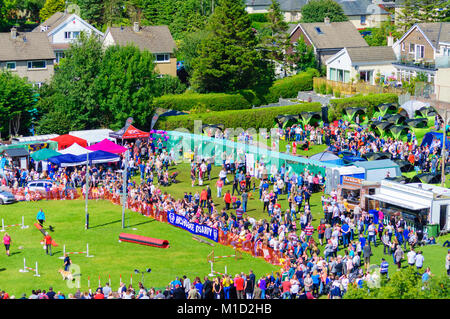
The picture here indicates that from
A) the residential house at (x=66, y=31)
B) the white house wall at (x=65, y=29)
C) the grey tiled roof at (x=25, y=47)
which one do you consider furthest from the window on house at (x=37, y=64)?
the white house wall at (x=65, y=29)

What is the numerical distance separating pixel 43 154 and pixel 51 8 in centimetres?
6800

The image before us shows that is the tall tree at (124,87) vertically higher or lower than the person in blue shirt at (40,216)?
higher

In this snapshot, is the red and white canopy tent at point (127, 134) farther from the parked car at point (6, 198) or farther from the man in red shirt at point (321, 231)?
the man in red shirt at point (321, 231)

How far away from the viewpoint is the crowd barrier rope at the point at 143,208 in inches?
1315

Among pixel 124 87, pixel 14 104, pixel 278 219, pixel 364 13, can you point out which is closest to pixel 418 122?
pixel 124 87

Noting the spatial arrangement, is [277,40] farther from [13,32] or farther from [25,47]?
[13,32]

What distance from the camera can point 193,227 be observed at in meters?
37.8

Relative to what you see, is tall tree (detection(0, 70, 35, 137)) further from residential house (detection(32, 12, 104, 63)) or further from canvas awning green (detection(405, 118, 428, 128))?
canvas awning green (detection(405, 118, 428, 128))

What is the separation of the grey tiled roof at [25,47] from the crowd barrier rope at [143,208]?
29.3 m

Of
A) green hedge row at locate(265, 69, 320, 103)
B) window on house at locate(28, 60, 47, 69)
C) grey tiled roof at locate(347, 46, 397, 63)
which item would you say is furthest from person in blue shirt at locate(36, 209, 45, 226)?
grey tiled roof at locate(347, 46, 397, 63)

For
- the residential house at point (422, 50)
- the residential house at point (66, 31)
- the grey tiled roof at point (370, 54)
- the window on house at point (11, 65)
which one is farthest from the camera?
the residential house at point (66, 31)

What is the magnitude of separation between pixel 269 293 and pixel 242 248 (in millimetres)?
6990

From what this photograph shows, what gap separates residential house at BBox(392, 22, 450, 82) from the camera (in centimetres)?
7138

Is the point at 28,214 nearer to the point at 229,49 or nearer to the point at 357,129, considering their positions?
the point at 357,129
